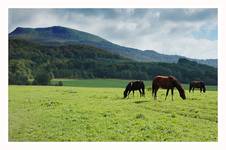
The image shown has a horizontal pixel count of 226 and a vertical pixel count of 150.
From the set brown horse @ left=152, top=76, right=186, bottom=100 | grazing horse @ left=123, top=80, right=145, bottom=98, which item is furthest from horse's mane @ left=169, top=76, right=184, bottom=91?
grazing horse @ left=123, top=80, right=145, bottom=98

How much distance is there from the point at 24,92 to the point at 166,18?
370 cm

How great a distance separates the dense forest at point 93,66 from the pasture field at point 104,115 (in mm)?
327

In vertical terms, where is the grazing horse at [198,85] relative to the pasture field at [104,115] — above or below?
above

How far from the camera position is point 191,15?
400 inches

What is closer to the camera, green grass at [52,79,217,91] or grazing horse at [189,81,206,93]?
grazing horse at [189,81,206,93]

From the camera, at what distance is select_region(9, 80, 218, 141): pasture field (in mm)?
9422

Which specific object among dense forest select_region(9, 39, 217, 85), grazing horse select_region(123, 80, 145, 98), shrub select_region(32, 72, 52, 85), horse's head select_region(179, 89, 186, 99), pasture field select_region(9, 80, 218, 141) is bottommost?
pasture field select_region(9, 80, 218, 141)

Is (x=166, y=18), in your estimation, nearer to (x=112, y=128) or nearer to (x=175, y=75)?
Result: (x=175, y=75)

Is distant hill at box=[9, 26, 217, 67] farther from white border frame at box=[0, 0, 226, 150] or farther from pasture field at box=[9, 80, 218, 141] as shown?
pasture field at box=[9, 80, 218, 141]

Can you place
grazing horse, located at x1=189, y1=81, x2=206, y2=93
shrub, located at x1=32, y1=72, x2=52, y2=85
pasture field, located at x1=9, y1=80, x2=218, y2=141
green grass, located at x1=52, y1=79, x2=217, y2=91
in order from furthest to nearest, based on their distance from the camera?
green grass, located at x1=52, y1=79, x2=217, y2=91
shrub, located at x1=32, y1=72, x2=52, y2=85
grazing horse, located at x1=189, y1=81, x2=206, y2=93
pasture field, located at x1=9, y1=80, x2=218, y2=141

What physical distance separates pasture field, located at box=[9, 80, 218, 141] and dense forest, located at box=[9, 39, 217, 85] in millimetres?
327

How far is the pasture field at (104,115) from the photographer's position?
30.9ft
